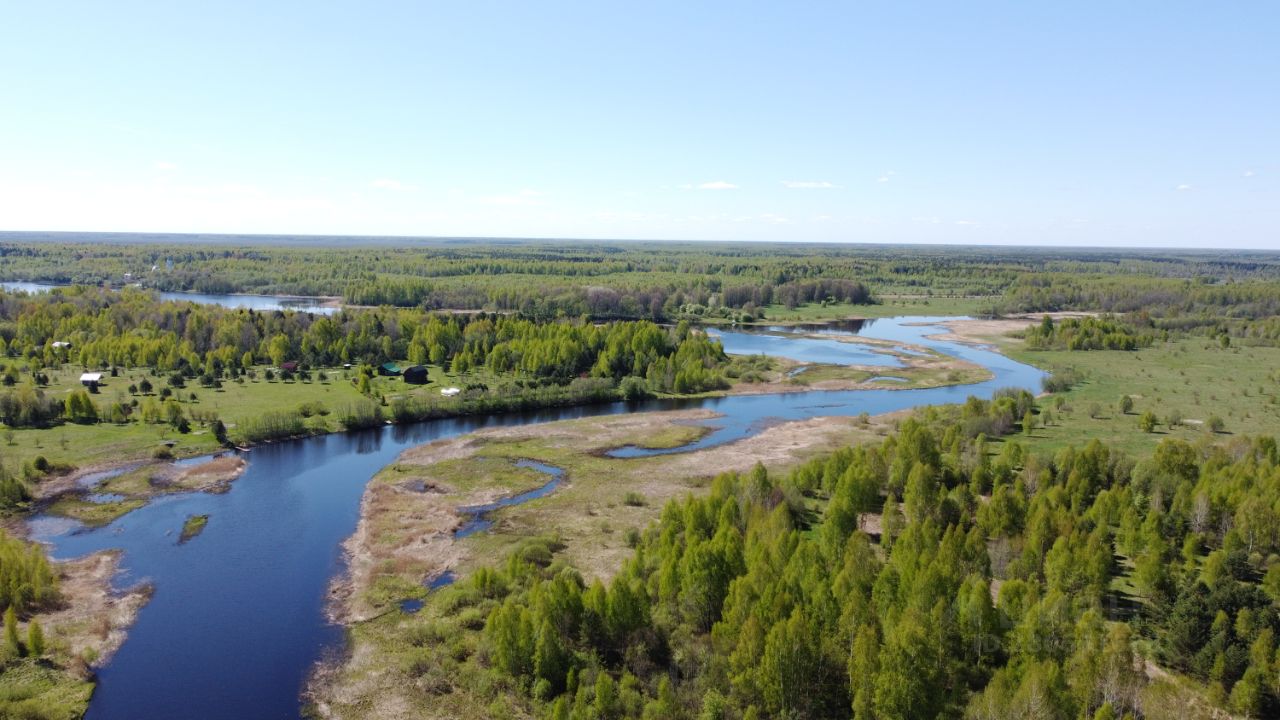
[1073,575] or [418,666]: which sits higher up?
[1073,575]

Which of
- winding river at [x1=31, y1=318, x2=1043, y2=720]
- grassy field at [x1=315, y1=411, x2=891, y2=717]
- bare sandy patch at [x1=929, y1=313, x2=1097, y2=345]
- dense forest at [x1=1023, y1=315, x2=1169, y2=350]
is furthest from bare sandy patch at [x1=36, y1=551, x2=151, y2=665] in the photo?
bare sandy patch at [x1=929, y1=313, x2=1097, y2=345]

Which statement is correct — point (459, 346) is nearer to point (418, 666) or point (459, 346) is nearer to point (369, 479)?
point (369, 479)

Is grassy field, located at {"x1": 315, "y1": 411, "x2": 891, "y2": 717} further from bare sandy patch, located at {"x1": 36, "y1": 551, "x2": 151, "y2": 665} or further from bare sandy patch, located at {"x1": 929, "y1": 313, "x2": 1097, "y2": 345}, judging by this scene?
bare sandy patch, located at {"x1": 929, "y1": 313, "x2": 1097, "y2": 345}

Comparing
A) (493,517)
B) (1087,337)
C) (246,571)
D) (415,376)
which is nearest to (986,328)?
(1087,337)

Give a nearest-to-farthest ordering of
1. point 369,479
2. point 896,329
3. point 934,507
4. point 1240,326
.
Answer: point 934,507 < point 369,479 < point 1240,326 < point 896,329

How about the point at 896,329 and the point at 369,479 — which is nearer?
the point at 369,479

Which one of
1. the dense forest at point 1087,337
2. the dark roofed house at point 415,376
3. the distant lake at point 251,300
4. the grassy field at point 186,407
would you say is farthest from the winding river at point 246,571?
the distant lake at point 251,300

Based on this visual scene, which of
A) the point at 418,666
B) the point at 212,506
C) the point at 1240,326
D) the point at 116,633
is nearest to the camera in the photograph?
the point at 418,666

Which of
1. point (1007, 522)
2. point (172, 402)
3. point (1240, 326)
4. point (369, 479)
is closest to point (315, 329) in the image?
point (172, 402)
